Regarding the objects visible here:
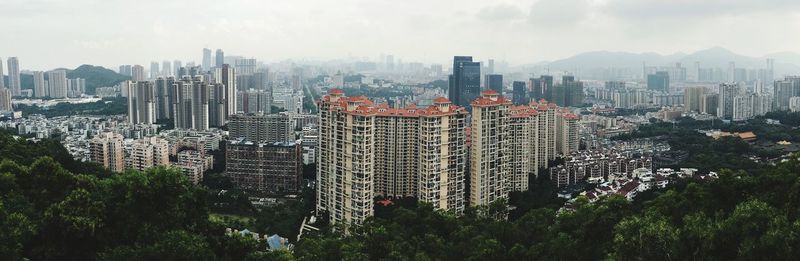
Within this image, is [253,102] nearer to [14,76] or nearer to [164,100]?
[164,100]

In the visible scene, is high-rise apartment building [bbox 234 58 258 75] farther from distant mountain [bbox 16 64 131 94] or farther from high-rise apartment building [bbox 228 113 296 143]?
high-rise apartment building [bbox 228 113 296 143]

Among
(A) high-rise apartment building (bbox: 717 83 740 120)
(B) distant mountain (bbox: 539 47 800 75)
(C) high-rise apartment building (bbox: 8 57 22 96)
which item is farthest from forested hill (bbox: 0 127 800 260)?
(B) distant mountain (bbox: 539 47 800 75)

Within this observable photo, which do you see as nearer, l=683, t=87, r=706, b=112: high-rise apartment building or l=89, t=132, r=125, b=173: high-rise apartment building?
l=89, t=132, r=125, b=173: high-rise apartment building

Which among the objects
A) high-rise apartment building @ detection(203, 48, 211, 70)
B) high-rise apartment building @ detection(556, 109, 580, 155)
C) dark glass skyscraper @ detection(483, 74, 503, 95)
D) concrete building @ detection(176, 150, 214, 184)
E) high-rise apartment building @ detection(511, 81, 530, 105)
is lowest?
concrete building @ detection(176, 150, 214, 184)

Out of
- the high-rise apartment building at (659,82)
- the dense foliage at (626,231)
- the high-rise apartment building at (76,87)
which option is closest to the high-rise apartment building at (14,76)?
the high-rise apartment building at (76,87)

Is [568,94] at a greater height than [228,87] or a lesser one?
lesser

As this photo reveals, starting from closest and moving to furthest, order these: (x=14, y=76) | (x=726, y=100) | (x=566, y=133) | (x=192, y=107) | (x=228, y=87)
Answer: (x=566, y=133) → (x=192, y=107) → (x=228, y=87) → (x=726, y=100) → (x=14, y=76)

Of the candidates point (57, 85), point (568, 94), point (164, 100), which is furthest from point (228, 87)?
point (568, 94)
